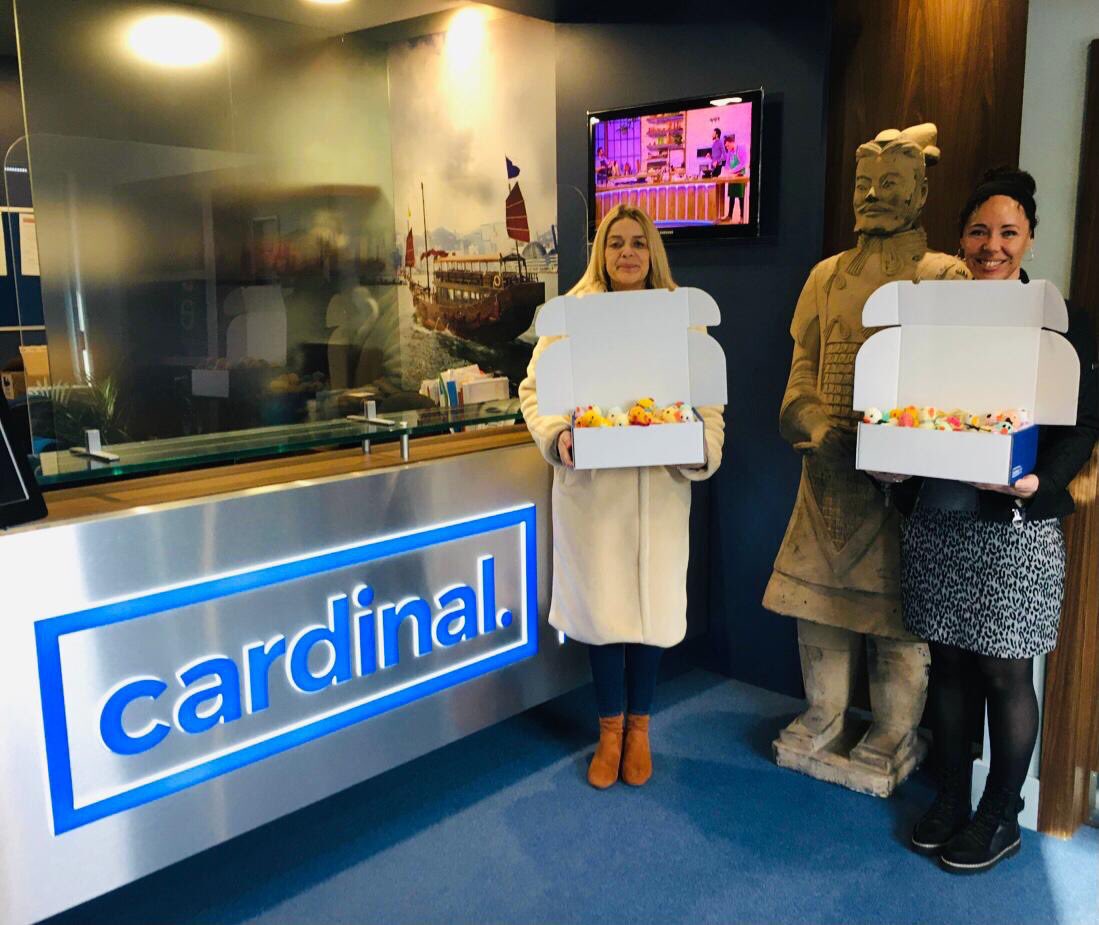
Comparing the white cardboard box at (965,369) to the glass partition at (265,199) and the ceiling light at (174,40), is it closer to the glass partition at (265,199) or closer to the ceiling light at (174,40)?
the glass partition at (265,199)

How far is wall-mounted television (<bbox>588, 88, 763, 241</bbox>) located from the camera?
3166 mm

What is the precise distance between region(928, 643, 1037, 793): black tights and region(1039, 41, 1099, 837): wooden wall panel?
0.13 m

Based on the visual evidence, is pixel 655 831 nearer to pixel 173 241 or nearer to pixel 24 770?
pixel 24 770

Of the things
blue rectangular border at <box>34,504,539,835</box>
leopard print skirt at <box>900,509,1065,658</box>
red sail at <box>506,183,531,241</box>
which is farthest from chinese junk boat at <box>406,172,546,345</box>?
leopard print skirt at <box>900,509,1065,658</box>

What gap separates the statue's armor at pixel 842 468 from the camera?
2574 millimetres

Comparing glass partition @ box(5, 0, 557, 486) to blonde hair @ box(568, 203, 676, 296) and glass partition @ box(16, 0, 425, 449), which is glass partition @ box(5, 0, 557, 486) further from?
blonde hair @ box(568, 203, 676, 296)

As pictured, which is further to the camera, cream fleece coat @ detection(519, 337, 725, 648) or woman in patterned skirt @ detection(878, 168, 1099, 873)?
cream fleece coat @ detection(519, 337, 725, 648)

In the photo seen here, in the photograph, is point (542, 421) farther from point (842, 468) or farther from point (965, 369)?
point (965, 369)

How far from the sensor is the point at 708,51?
3.26 m

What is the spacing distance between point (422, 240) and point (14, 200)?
1.99 meters

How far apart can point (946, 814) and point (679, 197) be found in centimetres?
206

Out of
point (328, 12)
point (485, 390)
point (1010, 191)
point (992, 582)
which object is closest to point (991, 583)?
point (992, 582)

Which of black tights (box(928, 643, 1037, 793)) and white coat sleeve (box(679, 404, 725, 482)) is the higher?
white coat sleeve (box(679, 404, 725, 482))

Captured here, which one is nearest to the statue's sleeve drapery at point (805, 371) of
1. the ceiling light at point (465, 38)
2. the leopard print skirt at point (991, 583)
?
the leopard print skirt at point (991, 583)
